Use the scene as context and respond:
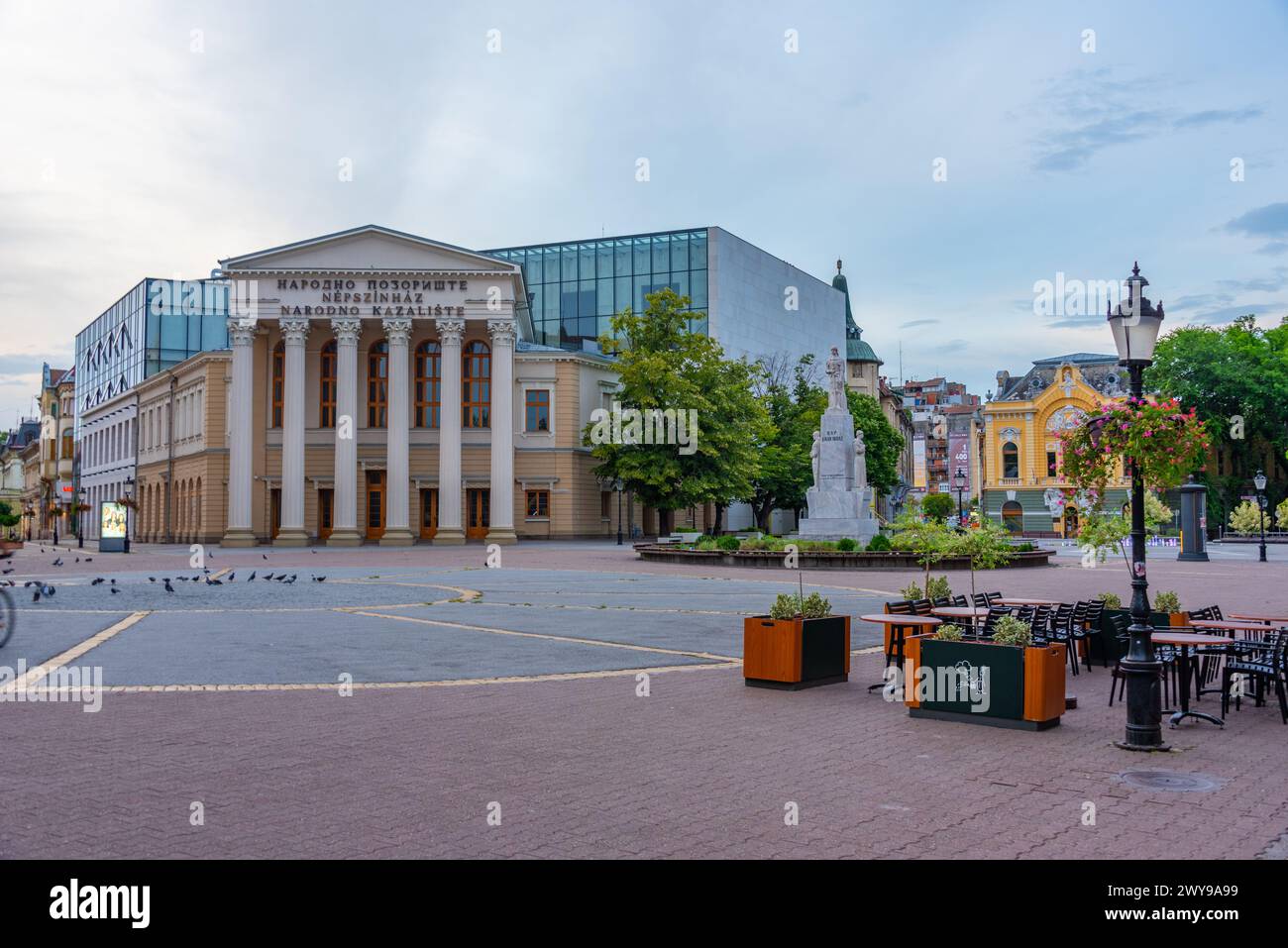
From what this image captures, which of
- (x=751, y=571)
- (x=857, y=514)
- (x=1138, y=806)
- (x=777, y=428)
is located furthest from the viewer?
(x=777, y=428)

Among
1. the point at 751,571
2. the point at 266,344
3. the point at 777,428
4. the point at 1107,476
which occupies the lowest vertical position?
the point at 751,571

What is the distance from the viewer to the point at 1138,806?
724 cm

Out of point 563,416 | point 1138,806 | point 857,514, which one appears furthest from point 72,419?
point 1138,806

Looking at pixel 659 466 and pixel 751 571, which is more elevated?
pixel 659 466

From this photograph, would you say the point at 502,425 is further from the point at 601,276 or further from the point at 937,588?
the point at 937,588

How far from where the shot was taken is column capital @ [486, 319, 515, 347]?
2315 inches

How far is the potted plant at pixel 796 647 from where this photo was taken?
12.0m

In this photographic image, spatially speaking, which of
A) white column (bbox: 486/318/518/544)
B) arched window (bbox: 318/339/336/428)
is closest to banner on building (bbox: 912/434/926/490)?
white column (bbox: 486/318/518/544)

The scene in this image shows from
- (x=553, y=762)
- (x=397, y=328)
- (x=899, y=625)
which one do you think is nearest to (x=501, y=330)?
(x=397, y=328)

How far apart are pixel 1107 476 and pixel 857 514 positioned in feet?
100

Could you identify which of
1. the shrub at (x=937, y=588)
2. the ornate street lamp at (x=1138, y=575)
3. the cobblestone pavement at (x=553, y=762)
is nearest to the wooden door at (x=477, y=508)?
the cobblestone pavement at (x=553, y=762)

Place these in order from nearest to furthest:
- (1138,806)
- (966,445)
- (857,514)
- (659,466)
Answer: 1. (1138,806)
2. (857,514)
3. (659,466)
4. (966,445)

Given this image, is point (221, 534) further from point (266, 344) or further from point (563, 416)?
point (563, 416)

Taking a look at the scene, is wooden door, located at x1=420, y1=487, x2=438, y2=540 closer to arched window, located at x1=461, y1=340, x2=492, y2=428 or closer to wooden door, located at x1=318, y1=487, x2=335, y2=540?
arched window, located at x1=461, y1=340, x2=492, y2=428
